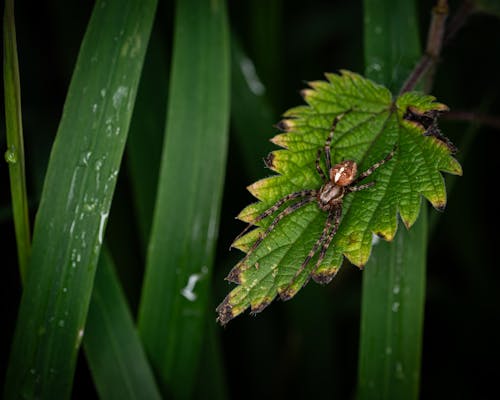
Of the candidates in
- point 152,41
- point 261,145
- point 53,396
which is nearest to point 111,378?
point 53,396

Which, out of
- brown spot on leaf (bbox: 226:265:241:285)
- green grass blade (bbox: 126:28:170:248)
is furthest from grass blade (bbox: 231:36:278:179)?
brown spot on leaf (bbox: 226:265:241:285)

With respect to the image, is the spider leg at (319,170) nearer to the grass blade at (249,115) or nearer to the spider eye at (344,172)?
the spider eye at (344,172)

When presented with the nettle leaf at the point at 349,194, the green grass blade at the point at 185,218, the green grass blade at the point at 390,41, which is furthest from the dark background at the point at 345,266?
the nettle leaf at the point at 349,194

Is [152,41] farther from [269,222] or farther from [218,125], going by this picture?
[269,222]

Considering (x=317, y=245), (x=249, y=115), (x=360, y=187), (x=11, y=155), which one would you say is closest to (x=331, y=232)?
(x=317, y=245)

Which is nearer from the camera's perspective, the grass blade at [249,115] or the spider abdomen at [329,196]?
the spider abdomen at [329,196]

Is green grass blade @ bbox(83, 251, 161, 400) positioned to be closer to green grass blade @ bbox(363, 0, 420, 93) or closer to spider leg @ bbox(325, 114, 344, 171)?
spider leg @ bbox(325, 114, 344, 171)

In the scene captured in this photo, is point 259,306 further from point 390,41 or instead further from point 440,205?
point 390,41

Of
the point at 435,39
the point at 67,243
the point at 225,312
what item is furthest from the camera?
the point at 435,39
